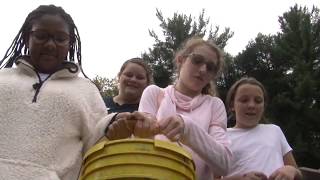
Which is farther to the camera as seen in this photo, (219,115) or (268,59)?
(268,59)

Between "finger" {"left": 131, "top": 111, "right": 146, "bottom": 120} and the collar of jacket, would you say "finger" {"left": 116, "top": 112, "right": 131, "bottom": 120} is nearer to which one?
"finger" {"left": 131, "top": 111, "right": 146, "bottom": 120}

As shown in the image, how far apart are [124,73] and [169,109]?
125 centimetres

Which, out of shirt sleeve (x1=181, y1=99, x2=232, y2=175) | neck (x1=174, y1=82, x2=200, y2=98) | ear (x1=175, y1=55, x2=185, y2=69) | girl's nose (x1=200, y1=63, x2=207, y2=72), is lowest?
shirt sleeve (x1=181, y1=99, x2=232, y2=175)

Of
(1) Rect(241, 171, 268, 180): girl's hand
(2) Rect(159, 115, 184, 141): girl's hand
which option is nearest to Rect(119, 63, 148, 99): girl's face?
(1) Rect(241, 171, 268, 180): girl's hand

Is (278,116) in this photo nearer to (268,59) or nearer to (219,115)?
(268,59)

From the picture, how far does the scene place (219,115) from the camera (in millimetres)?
2383

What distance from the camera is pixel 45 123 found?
1991 millimetres

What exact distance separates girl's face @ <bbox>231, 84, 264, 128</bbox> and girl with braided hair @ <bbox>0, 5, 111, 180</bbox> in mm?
1119

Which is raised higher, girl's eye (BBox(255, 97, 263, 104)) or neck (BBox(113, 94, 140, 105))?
girl's eye (BBox(255, 97, 263, 104))

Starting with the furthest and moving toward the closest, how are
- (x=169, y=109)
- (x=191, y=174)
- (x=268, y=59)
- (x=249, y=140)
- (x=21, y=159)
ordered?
(x=268, y=59), (x=249, y=140), (x=169, y=109), (x=21, y=159), (x=191, y=174)

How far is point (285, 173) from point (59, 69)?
49.0 inches

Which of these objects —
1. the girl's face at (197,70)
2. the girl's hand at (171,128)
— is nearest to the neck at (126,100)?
the girl's face at (197,70)

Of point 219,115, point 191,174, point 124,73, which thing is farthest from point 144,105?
point 124,73

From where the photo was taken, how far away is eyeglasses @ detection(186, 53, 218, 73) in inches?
96.1
